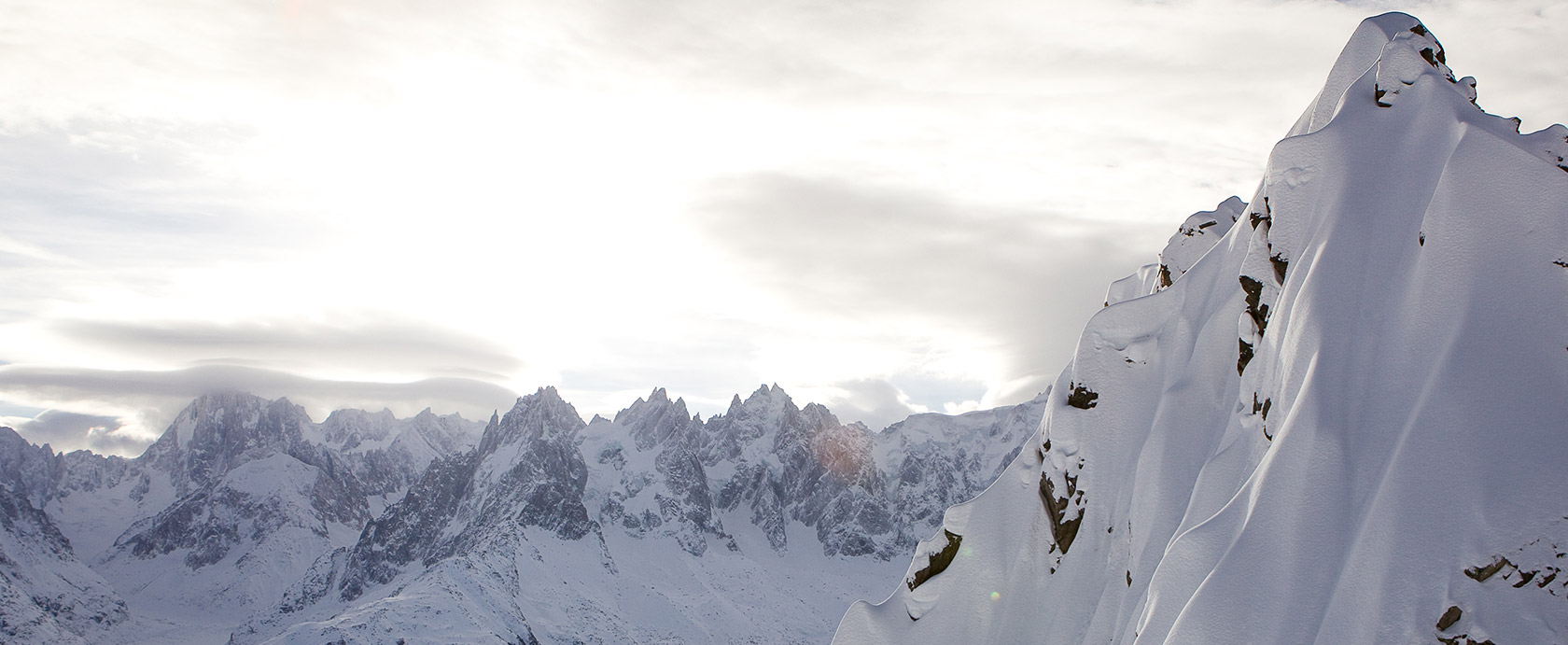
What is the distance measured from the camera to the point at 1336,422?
62.7 feet

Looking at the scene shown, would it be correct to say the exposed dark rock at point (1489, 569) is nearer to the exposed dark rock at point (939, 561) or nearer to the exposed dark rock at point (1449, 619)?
the exposed dark rock at point (1449, 619)

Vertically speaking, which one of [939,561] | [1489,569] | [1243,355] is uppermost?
[1243,355]

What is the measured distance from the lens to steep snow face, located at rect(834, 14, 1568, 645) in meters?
16.6

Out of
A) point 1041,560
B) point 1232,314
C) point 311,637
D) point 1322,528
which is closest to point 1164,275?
point 1232,314

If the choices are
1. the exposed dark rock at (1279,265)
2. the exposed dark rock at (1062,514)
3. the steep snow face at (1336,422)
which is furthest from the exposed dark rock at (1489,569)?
the exposed dark rock at (1062,514)

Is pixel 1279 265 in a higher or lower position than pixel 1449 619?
higher

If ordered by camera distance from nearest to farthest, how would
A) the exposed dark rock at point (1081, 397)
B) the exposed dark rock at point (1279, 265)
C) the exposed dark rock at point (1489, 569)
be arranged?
the exposed dark rock at point (1489, 569)
the exposed dark rock at point (1279, 265)
the exposed dark rock at point (1081, 397)

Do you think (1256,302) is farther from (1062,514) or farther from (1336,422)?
(1062,514)

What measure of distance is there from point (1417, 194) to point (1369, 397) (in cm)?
634

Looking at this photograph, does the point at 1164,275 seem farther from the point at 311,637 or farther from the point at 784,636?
the point at 784,636

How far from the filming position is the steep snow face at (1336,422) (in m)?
16.6

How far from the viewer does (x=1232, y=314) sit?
91.0 ft

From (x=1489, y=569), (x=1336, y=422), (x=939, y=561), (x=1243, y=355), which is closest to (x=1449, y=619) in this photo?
(x=1489, y=569)

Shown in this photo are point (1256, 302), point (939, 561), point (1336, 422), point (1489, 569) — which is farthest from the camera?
point (939, 561)
